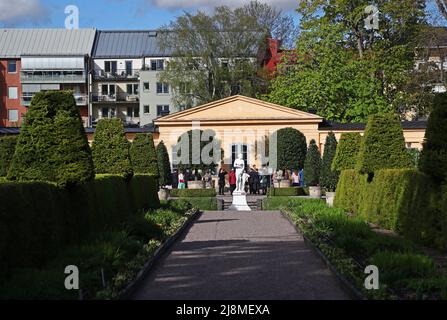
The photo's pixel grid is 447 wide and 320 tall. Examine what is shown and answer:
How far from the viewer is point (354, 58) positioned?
5956cm

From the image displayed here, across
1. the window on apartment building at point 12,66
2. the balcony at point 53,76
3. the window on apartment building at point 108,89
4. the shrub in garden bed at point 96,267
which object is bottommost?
the shrub in garden bed at point 96,267

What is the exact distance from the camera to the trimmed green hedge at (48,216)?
11.6 meters

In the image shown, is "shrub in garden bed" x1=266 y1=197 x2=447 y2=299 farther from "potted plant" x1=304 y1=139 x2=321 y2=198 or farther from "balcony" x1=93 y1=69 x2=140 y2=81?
"balcony" x1=93 y1=69 x2=140 y2=81

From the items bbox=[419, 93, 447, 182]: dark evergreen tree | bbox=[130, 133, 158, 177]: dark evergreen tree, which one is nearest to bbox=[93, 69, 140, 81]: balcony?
bbox=[130, 133, 158, 177]: dark evergreen tree

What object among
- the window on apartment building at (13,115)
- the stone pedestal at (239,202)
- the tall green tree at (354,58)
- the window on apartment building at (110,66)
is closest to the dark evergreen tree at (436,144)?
the stone pedestal at (239,202)

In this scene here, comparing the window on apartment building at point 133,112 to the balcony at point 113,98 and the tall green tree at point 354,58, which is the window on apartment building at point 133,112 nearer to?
the balcony at point 113,98

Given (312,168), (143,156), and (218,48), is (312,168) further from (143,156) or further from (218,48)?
(218,48)

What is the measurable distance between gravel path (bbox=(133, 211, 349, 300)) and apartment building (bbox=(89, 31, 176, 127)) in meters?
67.4

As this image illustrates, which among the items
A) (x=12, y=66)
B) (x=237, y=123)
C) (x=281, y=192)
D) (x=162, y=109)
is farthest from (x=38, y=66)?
(x=281, y=192)

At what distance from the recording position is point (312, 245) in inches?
663

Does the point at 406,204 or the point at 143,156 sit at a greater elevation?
the point at 143,156

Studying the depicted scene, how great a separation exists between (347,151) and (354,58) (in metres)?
27.9

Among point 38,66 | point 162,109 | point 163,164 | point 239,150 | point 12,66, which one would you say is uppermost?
point 12,66

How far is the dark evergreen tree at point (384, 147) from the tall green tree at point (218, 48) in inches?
1720
